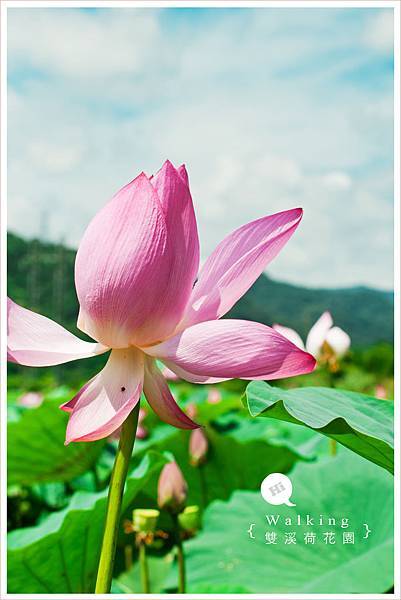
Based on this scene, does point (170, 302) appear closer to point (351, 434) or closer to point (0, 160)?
point (351, 434)

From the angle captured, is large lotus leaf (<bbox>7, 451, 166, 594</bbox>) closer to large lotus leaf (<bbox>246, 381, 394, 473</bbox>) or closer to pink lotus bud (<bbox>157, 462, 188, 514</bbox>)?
pink lotus bud (<bbox>157, 462, 188, 514</bbox>)

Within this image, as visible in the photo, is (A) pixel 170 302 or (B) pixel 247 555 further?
(B) pixel 247 555

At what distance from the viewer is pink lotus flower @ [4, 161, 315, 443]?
329mm

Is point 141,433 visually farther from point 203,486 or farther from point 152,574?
point 152,574

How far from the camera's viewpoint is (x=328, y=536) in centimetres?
67

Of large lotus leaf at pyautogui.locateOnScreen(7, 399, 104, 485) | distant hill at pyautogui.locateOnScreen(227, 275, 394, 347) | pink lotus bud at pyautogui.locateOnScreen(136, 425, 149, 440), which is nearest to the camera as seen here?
large lotus leaf at pyautogui.locateOnScreen(7, 399, 104, 485)

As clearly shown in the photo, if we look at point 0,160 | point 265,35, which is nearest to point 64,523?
point 0,160

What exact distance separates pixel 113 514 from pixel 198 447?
844 millimetres

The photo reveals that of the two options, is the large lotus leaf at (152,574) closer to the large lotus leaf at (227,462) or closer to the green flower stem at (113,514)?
the large lotus leaf at (227,462)

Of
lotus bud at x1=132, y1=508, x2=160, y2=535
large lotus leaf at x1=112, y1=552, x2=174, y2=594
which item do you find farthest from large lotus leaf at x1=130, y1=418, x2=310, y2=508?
lotus bud at x1=132, y1=508, x2=160, y2=535

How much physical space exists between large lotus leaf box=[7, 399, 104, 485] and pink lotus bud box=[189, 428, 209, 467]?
25cm

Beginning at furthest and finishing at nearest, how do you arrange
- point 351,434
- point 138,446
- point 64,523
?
point 138,446 → point 64,523 → point 351,434

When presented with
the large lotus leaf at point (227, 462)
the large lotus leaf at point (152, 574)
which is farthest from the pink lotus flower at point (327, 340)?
the large lotus leaf at point (152, 574)

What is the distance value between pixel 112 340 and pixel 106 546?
102mm
